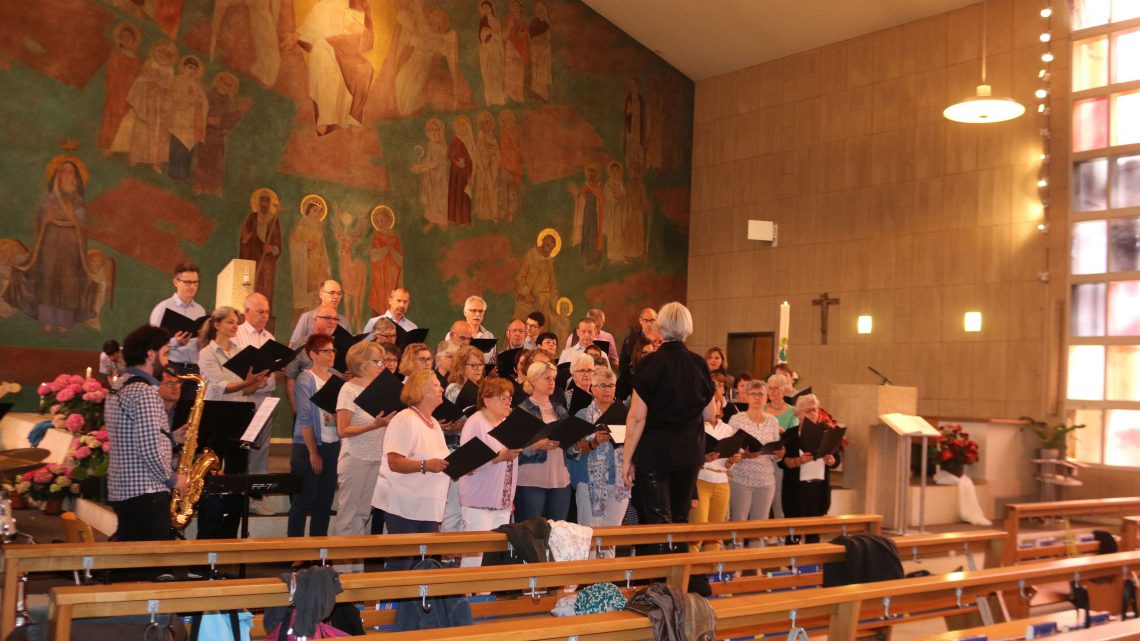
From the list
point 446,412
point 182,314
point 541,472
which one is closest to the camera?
point 446,412

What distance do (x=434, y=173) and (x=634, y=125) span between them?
4.24 metres

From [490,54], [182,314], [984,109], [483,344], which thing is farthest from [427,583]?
[490,54]

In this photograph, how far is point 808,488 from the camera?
7.86 meters

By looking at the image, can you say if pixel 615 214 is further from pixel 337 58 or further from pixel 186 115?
pixel 186 115

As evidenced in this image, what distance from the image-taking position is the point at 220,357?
20.4 feet

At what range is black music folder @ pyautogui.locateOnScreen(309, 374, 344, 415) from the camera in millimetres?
5219

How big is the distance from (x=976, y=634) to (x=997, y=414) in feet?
30.9

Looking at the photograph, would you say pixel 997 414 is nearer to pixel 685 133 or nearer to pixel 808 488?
pixel 808 488

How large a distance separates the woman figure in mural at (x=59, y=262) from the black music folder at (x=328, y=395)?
21.7 feet

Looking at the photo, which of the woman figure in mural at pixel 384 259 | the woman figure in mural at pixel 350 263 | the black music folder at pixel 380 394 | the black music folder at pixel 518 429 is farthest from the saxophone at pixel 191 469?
the woman figure in mural at pixel 384 259

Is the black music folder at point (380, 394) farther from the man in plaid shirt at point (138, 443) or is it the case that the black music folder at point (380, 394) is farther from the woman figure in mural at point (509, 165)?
the woman figure in mural at point (509, 165)

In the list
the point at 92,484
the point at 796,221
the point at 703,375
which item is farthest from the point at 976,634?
the point at 796,221

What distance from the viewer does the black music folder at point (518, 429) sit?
4.75 metres

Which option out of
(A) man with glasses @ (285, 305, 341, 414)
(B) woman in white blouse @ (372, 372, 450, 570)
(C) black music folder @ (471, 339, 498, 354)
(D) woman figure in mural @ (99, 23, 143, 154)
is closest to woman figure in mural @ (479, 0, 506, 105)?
(D) woman figure in mural @ (99, 23, 143, 154)
